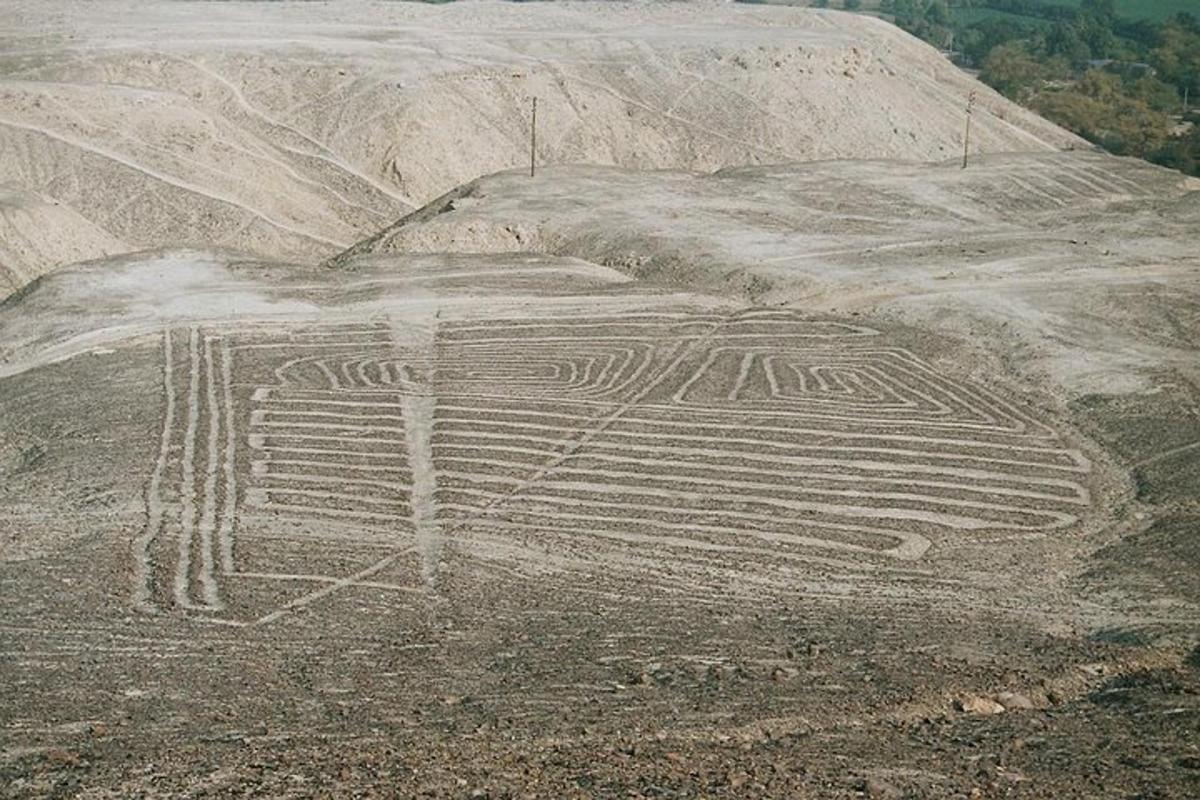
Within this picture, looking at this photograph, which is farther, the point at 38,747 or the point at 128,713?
the point at 128,713

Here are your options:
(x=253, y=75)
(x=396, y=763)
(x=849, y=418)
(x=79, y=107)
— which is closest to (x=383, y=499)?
(x=849, y=418)

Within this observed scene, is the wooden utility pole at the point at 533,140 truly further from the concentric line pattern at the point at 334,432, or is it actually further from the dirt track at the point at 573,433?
the concentric line pattern at the point at 334,432

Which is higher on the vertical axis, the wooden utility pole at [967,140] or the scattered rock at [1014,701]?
the wooden utility pole at [967,140]

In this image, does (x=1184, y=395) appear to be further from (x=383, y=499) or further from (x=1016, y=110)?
(x=1016, y=110)

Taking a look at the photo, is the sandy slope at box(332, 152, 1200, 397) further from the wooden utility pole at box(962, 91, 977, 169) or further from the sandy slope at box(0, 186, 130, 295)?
the sandy slope at box(0, 186, 130, 295)

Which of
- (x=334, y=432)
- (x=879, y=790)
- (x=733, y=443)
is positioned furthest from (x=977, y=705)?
(x=334, y=432)

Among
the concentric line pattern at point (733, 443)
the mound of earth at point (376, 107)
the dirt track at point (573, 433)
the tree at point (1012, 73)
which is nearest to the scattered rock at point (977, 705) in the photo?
the dirt track at point (573, 433)
